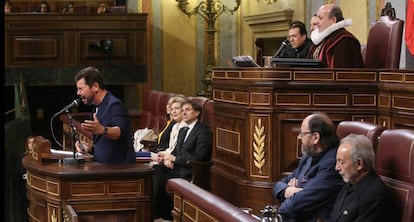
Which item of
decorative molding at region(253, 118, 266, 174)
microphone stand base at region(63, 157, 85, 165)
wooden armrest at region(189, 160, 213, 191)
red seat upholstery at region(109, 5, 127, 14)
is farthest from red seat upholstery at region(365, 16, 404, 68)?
red seat upholstery at region(109, 5, 127, 14)

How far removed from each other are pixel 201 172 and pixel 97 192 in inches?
58.6

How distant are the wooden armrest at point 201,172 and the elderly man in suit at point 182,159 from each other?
71 millimetres

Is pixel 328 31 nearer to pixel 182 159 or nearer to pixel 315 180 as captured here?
pixel 182 159

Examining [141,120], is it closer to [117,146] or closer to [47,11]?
[47,11]

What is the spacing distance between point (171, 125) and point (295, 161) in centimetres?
213

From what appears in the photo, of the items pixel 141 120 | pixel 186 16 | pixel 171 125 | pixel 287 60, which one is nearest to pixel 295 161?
pixel 287 60

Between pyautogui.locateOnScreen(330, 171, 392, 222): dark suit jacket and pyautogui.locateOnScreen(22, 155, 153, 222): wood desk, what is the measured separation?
1905mm

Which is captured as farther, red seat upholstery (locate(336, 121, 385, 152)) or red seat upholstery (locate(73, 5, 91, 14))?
red seat upholstery (locate(73, 5, 91, 14))

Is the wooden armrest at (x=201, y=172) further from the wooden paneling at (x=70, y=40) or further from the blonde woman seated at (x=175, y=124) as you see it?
the wooden paneling at (x=70, y=40)

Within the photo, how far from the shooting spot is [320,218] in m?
3.45

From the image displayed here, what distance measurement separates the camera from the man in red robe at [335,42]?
5258 mm

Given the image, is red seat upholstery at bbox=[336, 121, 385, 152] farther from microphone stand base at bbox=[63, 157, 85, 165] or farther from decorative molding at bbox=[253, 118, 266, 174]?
microphone stand base at bbox=[63, 157, 85, 165]

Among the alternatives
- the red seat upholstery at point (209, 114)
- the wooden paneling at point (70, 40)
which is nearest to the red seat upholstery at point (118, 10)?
the wooden paneling at point (70, 40)

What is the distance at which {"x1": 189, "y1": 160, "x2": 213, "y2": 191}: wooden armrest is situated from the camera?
5.95 m
